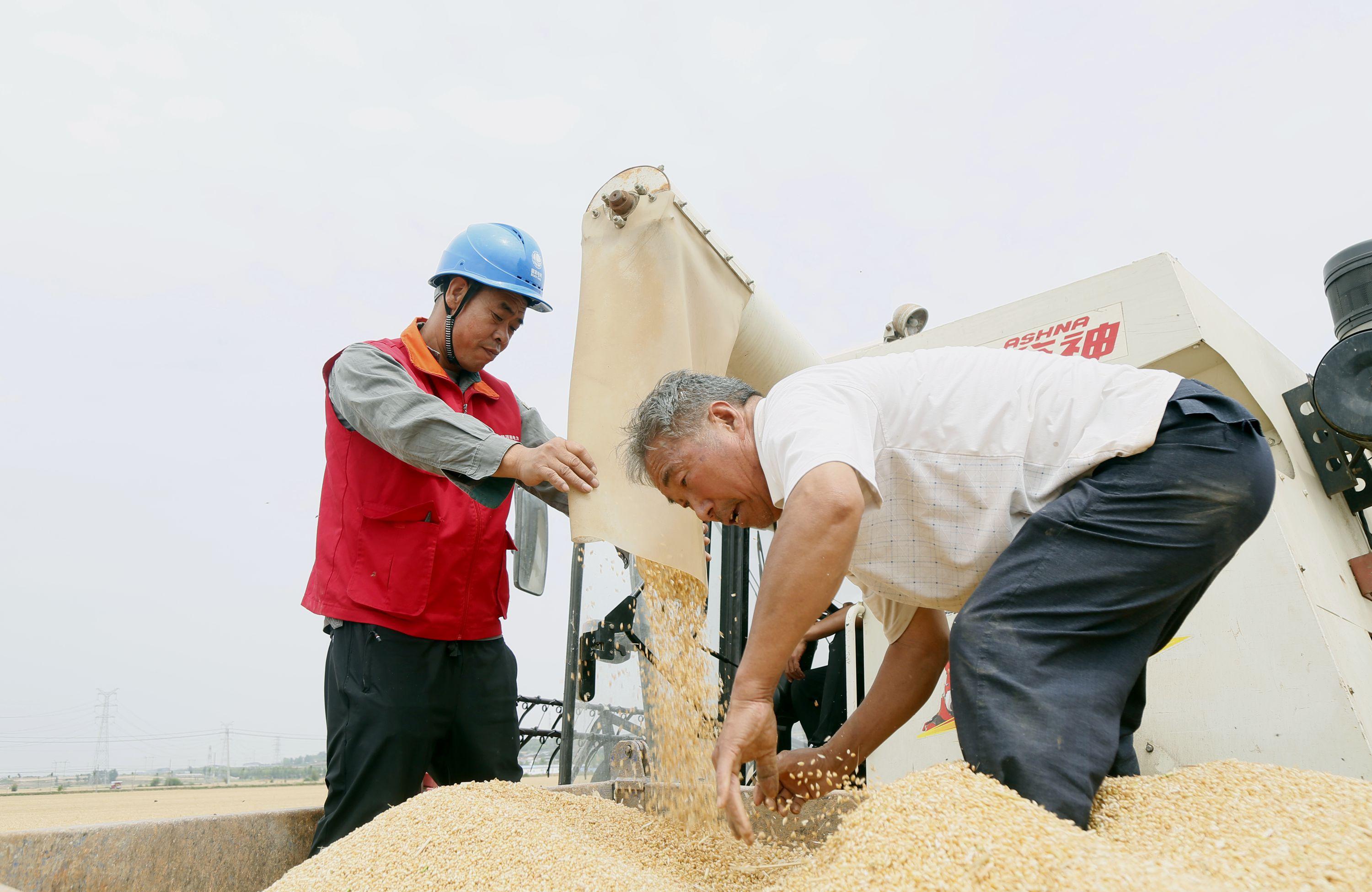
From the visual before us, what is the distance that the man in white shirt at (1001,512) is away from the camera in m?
1.30

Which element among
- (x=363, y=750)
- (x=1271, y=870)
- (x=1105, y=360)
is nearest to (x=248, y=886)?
(x=363, y=750)

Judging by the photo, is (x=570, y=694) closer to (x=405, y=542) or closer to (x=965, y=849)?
(x=405, y=542)

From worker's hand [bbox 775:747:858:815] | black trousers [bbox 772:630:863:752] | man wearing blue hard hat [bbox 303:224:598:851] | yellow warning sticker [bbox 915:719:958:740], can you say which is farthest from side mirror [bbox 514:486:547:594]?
yellow warning sticker [bbox 915:719:958:740]

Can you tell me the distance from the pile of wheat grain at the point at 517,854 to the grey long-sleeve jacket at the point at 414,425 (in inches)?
28.4

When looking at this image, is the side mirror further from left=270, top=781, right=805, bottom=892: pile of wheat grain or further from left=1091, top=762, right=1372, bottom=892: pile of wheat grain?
left=1091, top=762, right=1372, bottom=892: pile of wheat grain

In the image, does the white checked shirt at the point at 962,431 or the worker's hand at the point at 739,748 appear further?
the white checked shirt at the point at 962,431

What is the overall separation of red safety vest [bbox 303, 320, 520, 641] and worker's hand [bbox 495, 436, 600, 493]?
187 mm

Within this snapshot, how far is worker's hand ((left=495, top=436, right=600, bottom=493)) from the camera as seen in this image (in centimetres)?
206

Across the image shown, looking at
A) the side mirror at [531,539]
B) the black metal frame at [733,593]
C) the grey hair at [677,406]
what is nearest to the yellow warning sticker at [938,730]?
the black metal frame at [733,593]

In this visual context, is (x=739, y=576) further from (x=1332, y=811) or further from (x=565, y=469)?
(x=1332, y=811)

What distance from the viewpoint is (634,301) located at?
226cm

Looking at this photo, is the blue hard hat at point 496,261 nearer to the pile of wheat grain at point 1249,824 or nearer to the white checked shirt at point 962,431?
the white checked shirt at point 962,431

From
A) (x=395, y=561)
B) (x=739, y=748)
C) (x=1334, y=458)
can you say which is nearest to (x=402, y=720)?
(x=395, y=561)

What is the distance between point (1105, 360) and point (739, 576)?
1581 mm
